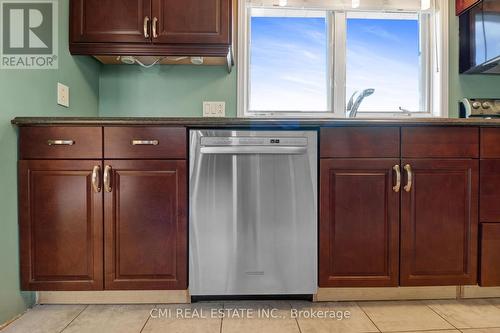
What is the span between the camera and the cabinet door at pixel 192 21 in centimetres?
176

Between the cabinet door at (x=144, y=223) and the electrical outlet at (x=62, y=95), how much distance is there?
1.75ft

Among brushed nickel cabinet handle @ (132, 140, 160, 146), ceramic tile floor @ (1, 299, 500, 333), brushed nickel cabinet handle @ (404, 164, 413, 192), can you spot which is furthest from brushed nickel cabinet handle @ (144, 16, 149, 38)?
brushed nickel cabinet handle @ (404, 164, 413, 192)

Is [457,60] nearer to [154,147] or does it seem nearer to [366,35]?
[366,35]

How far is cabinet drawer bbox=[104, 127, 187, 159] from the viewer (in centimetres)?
142

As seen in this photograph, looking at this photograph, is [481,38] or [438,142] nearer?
[438,142]

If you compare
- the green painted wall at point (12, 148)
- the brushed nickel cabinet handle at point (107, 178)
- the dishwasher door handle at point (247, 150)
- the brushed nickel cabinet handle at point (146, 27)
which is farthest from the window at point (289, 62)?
the green painted wall at point (12, 148)

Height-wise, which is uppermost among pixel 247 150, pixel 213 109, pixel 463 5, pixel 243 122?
pixel 463 5

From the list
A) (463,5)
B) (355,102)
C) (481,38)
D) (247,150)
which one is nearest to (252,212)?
(247,150)

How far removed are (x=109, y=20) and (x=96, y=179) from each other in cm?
95

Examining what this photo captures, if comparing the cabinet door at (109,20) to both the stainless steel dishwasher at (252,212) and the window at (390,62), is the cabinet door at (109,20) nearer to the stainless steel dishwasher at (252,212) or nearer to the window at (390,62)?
the stainless steel dishwasher at (252,212)

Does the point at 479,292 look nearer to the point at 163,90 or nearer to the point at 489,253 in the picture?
the point at 489,253

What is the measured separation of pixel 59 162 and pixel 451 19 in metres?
2.58

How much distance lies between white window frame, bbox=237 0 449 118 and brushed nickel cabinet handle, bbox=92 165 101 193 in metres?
1.01

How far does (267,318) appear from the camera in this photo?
4.59 feet
